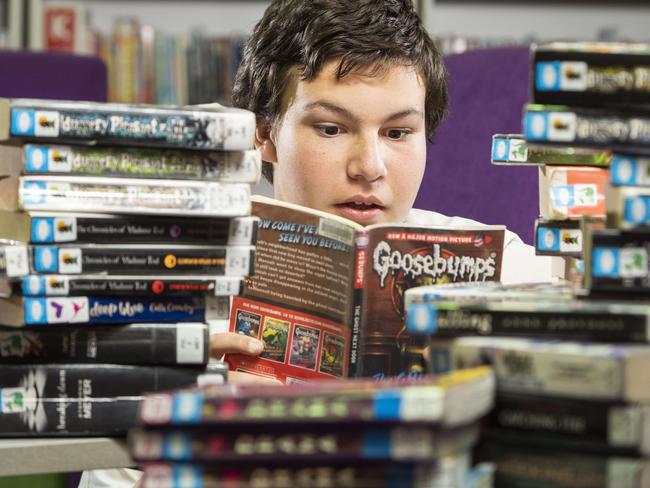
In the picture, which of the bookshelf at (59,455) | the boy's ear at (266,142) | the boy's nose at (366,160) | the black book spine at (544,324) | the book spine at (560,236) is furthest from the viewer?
the boy's ear at (266,142)

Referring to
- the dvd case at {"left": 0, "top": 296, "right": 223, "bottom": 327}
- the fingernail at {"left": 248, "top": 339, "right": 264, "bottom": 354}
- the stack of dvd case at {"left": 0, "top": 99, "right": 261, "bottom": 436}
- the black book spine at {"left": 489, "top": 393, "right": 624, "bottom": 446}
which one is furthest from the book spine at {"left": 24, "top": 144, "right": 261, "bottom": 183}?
the black book spine at {"left": 489, "top": 393, "right": 624, "bottom": 446}

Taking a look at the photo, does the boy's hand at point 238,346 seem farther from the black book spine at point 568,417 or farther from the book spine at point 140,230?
the black book spine at point 568,417

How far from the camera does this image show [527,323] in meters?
0.71

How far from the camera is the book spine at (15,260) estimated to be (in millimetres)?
848

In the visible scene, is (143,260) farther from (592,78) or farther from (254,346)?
(592,78)

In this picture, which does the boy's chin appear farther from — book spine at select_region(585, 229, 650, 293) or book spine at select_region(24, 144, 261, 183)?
book spine at select_region(585, 229, 650, 293)

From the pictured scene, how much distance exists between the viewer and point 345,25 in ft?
4.64

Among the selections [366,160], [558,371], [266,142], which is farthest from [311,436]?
[266,142]

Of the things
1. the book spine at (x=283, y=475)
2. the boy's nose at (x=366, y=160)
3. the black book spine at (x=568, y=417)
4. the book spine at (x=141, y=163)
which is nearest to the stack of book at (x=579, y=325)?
the black book spine at (x=568, y=417)

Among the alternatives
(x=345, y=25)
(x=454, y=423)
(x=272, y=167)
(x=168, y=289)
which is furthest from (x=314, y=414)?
(x=272, y=167)

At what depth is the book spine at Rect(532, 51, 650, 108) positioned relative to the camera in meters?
0.75

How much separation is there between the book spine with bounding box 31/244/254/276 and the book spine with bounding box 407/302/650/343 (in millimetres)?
226

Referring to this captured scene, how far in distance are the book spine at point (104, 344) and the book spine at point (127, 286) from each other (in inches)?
1.2

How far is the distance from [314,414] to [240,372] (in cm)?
48
